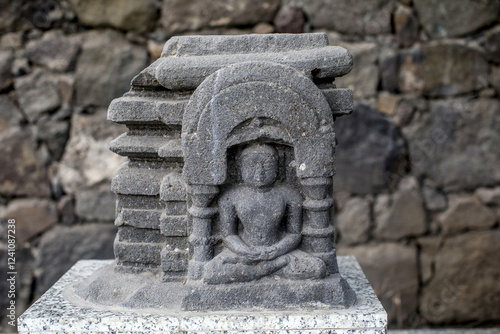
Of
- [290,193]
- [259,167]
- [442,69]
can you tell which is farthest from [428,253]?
[259,167]

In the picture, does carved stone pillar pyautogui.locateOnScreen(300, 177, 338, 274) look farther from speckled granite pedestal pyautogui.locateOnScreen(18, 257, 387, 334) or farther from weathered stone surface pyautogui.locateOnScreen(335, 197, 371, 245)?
weathered stone surface pyautogui.locateOnScreen(335, 197, 371, 245)

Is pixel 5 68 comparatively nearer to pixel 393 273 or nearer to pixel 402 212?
pixel 402 212

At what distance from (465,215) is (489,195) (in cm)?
18

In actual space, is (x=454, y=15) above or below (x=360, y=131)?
above

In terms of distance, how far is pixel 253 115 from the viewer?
190cm

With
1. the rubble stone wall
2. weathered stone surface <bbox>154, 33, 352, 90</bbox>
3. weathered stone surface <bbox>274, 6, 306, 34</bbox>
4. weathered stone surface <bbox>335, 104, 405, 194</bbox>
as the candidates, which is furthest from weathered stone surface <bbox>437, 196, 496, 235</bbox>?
weathered stone surface <bbox>154, 33, 352, 90</bbox>

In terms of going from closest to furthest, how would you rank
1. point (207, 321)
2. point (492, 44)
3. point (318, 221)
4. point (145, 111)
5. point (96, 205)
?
point (207, 321) → point (318, 221) → point (145, 111) → point (492, 44) → point (96, 205)

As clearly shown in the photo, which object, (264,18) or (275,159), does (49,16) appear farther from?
(275,159)

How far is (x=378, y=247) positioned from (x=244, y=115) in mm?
1833

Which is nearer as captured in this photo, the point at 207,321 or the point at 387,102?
the point at 207,321

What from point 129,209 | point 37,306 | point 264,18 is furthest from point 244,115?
point 264,18

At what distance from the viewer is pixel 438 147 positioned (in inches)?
132

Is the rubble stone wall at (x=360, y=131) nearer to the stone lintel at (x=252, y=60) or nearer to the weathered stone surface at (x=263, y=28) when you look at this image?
the weathered stone surface at (x=263, y=28)

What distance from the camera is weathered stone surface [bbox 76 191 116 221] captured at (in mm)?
3391
